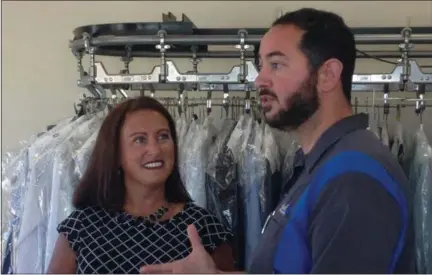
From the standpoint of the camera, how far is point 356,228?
903mm

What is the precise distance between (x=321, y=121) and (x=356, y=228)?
245 mm

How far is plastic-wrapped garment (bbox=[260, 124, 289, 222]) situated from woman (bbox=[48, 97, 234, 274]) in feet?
0.50

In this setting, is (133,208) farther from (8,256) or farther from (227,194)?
(8,256)

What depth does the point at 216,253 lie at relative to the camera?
1.52 meters

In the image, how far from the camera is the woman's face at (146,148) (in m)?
1.51

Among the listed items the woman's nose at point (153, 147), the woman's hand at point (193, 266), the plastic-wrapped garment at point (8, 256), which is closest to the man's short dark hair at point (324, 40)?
the woman's hand at point (193, 266)

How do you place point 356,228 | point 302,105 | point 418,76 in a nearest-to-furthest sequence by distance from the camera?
point 356,228
point 302,105
point 418,76

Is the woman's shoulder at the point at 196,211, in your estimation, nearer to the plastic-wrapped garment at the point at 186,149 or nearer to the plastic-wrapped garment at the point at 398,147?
the plastic-wrapped garment at the point at 186,149

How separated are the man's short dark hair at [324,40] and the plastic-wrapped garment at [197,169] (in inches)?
24.6

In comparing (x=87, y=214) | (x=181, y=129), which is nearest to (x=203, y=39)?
(x=181, y=129)

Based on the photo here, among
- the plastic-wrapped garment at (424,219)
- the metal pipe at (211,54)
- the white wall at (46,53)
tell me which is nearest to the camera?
the plastic-wrapped garment at (424,219)

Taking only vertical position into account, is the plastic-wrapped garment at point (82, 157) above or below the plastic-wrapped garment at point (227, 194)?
above

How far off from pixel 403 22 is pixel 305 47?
4.19 feet

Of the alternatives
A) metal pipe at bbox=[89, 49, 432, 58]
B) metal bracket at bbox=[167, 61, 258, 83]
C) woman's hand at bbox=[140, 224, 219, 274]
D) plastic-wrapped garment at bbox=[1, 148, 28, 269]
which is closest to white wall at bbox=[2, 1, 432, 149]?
metal pipe at bbox=[89, 49, 432, 58]
